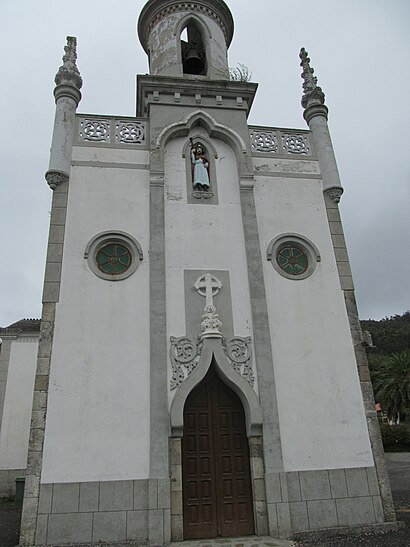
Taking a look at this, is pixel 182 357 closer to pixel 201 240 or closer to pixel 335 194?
pixel 201 240

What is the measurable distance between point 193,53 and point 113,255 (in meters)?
8.03

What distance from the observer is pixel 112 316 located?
10.4m

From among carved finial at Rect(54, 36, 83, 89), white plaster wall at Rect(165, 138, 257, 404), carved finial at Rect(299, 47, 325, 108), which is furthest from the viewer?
carved finial at Rect(299, 47, 325, 108)

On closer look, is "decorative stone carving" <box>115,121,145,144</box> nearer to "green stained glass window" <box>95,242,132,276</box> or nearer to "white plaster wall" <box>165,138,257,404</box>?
"white plaster wall" <box>165,138,257,404</box>

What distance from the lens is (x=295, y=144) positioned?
13094 mm

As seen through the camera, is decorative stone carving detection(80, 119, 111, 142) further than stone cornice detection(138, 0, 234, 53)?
No

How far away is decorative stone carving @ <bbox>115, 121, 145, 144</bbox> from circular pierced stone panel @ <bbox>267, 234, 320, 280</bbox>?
4.55m

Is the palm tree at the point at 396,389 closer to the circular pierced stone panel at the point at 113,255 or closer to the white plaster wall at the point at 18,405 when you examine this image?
the white plaster wall at the point at 18,405

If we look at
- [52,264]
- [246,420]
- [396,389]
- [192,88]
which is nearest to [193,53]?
[192,88]

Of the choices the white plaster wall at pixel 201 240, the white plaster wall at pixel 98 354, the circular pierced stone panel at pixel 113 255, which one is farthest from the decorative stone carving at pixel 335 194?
the circular pierced stone panel at pixel 113 255

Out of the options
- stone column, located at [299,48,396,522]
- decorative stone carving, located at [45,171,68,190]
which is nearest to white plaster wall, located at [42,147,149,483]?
decorative stone carving, located at [45,171,68,190]

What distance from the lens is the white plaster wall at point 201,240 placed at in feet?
35.3

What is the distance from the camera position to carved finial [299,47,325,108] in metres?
13.7

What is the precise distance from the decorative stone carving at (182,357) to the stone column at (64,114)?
16.3ft
